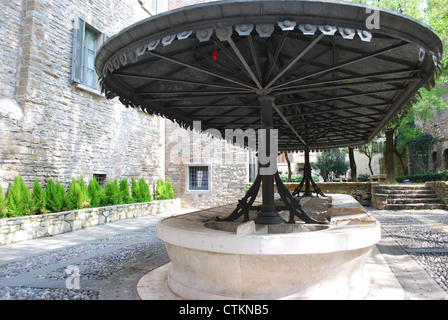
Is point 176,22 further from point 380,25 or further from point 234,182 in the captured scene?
point 234,182

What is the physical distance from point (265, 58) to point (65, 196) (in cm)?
797

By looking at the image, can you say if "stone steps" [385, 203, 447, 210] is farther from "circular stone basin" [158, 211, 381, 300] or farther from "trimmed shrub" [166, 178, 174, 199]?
"circular stone basin" [158, 211, 381, 300]

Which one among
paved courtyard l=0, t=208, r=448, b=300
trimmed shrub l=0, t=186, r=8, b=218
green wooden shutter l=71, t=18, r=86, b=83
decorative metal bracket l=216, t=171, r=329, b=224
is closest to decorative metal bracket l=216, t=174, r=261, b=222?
decorative metal bracket l=216, t=171, r=329, b=224

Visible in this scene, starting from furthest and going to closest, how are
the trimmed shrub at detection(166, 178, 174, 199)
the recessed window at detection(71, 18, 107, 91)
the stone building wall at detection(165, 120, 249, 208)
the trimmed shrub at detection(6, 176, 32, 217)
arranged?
the stone building wall at detection(165, 120, 249, 208), the trimmed shrub at detection(166, 178, 174, 199), the recessed window at detection(71, 18, 107, 91), the trimmed shrub at detection(6, 176, 32, 217)

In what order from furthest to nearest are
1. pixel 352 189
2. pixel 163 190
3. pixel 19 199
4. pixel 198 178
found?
pixel 198 178 < pixel 352 189 < pixel 163 190 < pixel 19 199

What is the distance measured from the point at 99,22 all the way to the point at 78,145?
16.5 feet

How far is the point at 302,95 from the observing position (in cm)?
587

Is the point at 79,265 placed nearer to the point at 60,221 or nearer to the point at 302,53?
the point at 60,221

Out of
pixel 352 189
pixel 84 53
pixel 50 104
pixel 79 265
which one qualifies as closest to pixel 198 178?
pixel 352 189

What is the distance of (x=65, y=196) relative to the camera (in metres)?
9.23

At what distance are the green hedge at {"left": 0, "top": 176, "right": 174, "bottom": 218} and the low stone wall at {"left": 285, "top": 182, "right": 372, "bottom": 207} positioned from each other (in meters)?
8.08

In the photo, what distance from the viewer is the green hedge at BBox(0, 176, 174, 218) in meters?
7.70

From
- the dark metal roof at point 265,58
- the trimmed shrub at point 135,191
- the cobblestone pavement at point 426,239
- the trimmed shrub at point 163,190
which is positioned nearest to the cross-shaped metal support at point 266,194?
the dark metal roof at point 265,58

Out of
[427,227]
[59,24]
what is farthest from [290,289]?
[59,24]
